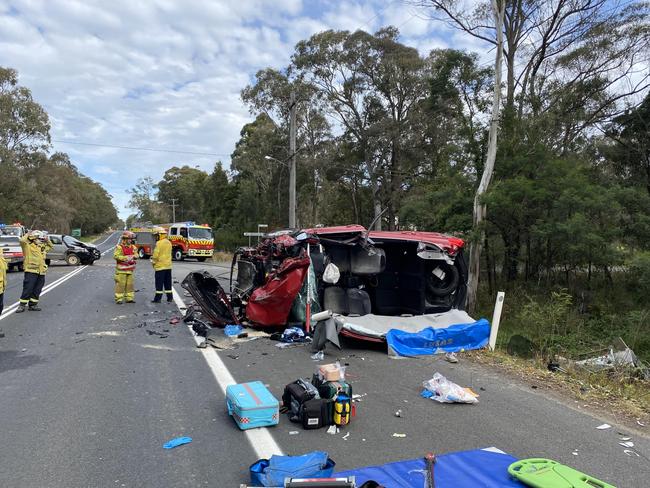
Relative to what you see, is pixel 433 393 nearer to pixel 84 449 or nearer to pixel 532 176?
pixel 84 449

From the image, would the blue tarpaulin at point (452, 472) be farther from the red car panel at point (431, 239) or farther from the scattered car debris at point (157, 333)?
the scattered car debris at point (157, 333)

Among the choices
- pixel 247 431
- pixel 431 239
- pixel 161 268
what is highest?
pixel 431 239

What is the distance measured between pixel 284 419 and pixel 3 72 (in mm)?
51364

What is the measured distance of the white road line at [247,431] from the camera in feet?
12.4

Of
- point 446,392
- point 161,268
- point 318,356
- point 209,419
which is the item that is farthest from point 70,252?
point 446,392

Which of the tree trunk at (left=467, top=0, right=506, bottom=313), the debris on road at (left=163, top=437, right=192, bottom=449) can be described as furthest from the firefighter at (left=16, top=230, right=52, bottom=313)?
the tree trunk at (left=467, top=0, right=506, bottom=313)

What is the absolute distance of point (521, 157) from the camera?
17.0m

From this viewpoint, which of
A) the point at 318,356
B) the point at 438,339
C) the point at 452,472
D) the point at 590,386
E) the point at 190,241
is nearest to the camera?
the point at 452,472

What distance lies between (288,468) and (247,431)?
3.35 feet

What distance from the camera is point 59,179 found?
55.0 metres

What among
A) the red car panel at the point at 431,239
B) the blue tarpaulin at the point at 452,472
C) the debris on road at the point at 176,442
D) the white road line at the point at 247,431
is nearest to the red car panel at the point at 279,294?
the white road line at the point at 247,431

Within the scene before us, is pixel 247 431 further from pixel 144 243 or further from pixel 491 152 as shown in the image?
pixel 144 243

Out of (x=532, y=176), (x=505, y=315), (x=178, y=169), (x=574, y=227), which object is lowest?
(x=505, y=315)

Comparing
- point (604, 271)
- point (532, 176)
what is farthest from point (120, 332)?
point (604, 271)
